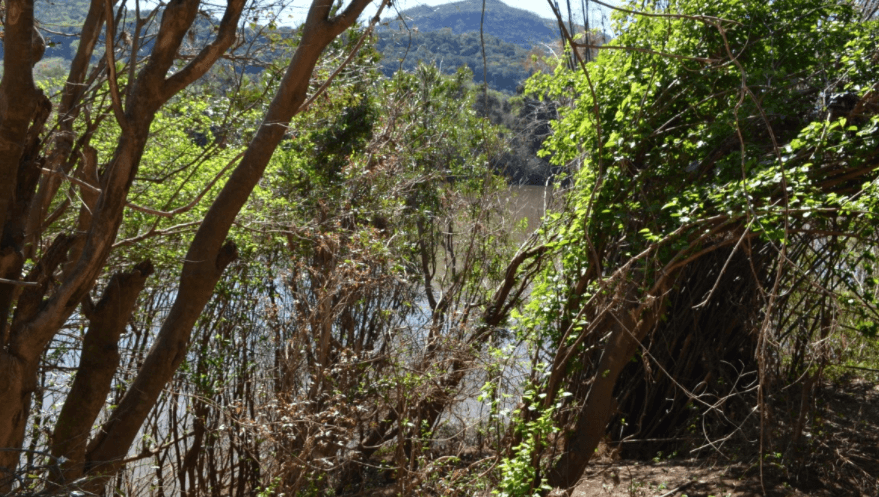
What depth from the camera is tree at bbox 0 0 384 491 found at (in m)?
2.67

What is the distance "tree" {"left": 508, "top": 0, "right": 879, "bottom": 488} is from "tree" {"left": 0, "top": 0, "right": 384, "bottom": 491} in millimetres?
2105

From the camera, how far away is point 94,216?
9.10 ft

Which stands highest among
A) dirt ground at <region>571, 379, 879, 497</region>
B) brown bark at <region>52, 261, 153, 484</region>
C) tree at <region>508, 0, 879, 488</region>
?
tree at <region>508, 0, 879, 488</region>

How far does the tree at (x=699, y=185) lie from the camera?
12.5ft

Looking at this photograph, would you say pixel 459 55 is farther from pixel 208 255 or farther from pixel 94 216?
pixel 94 216

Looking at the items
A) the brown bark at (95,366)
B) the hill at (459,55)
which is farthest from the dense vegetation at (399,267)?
the hill at (459,55)

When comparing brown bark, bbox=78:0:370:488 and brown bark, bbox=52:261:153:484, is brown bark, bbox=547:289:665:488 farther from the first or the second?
brown bark, bbox=52:261:153:484

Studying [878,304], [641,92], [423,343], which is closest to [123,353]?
[423,343]

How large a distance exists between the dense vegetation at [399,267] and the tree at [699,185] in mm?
23

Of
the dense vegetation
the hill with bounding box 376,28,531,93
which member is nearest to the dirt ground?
the dense vegetation

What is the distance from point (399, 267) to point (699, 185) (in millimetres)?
2748

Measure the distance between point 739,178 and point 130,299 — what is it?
330cm

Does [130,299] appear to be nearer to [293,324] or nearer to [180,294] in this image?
[180,294]

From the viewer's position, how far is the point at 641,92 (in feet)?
14.7
